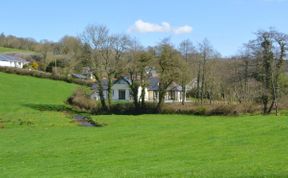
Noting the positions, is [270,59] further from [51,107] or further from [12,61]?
[12,61]

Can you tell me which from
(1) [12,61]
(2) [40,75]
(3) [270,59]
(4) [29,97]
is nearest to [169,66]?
(3) [270,59]

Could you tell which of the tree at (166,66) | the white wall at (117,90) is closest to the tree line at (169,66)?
the tree at (166,66)

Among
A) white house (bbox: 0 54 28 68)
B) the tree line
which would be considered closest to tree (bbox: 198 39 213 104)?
the tree line

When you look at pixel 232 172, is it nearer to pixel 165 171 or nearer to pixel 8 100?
pixel 165 171

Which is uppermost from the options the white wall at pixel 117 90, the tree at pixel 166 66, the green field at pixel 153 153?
the tree at pixel 166 66

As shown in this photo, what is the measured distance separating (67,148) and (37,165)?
22.8ft

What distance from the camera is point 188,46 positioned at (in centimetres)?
10562

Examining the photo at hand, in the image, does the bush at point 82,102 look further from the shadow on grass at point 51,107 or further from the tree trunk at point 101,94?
the shadow on grass at point 51,107

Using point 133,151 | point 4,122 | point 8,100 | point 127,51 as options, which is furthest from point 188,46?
point 133,151

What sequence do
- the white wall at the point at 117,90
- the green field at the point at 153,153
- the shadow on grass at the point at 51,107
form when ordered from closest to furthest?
A: 1. the green field at the point at 153,153
2. the shadow on grass at the point at 51,107
3. the white wall at the point at 117,90

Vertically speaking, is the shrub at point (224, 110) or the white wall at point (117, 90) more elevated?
the white wall at point (117, 90)

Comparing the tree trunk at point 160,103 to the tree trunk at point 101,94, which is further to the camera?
the tree trunk at point 101,94

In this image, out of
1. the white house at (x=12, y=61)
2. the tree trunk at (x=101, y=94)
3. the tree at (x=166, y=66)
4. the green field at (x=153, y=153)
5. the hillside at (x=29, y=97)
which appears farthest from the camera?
the white house at (x=12, y=61)

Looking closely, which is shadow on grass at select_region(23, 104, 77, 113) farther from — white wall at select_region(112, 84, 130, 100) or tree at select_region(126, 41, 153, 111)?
white wall at select_region(112, 84, 130, 100)
